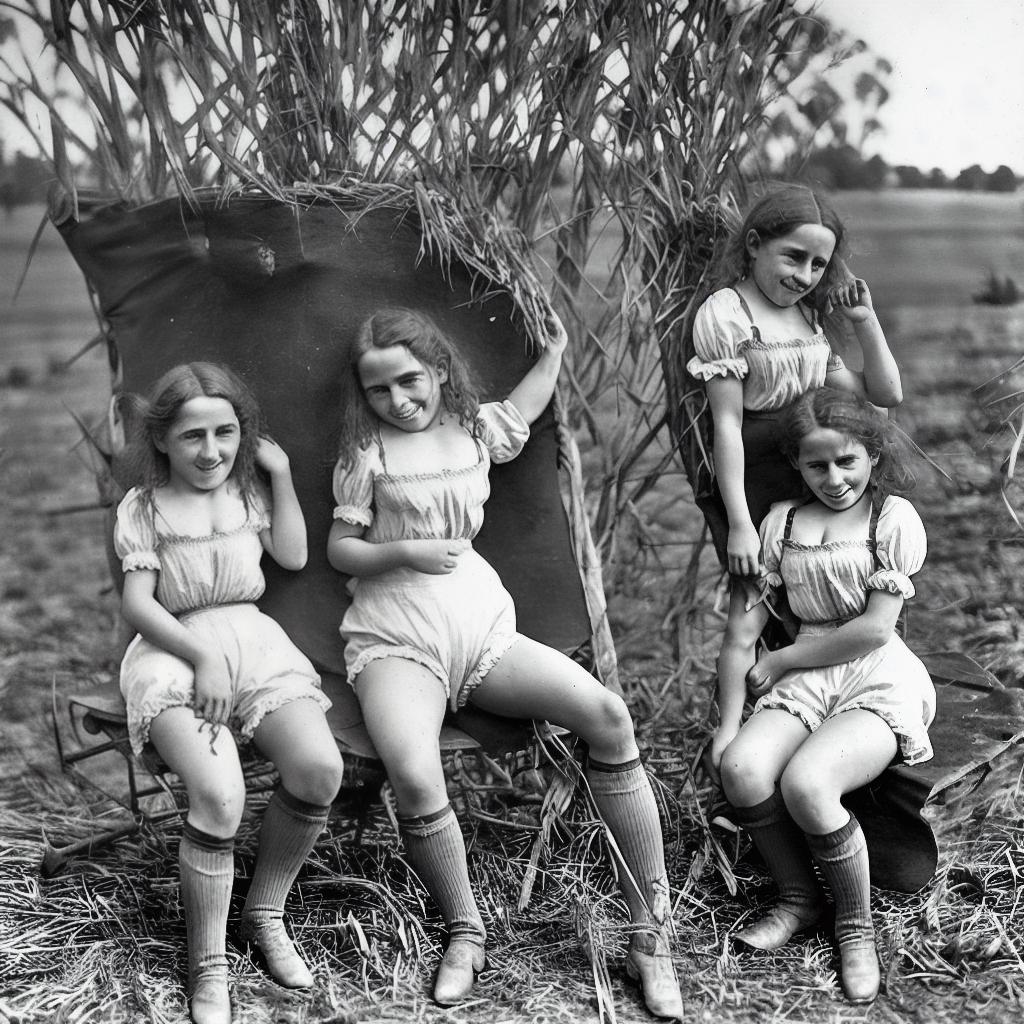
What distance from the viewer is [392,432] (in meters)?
2.80

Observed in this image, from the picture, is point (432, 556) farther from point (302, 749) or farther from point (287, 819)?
point (287, 819)

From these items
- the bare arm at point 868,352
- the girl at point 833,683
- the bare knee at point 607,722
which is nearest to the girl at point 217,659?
the bare knee at point 607,722

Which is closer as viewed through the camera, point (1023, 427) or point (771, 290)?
point (771, 290)

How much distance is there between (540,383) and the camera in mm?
2932

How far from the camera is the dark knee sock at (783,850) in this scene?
2.63 m

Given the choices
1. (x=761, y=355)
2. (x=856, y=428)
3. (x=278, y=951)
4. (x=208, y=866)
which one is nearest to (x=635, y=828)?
(x=278, y=951)

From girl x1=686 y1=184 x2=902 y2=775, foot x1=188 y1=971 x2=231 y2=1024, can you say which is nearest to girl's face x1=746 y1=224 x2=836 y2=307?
girl x1=686 y1=184 x2=902 y2=775

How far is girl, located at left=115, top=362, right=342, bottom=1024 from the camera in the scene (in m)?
2.45

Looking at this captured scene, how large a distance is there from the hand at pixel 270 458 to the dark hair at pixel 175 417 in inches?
0.6

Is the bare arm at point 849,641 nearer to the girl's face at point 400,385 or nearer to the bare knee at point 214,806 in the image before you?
the girl's face at point 400,385

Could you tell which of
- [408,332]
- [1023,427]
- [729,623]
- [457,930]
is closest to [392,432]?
[408,332]

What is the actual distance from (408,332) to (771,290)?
2.77 feet

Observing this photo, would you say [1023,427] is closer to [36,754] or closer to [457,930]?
[457,930]

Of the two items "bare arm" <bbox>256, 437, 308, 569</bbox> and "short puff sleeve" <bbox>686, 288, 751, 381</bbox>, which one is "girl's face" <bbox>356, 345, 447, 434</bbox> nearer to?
"bare arm" <bbox>256, 437, 308, 569</bbox>
